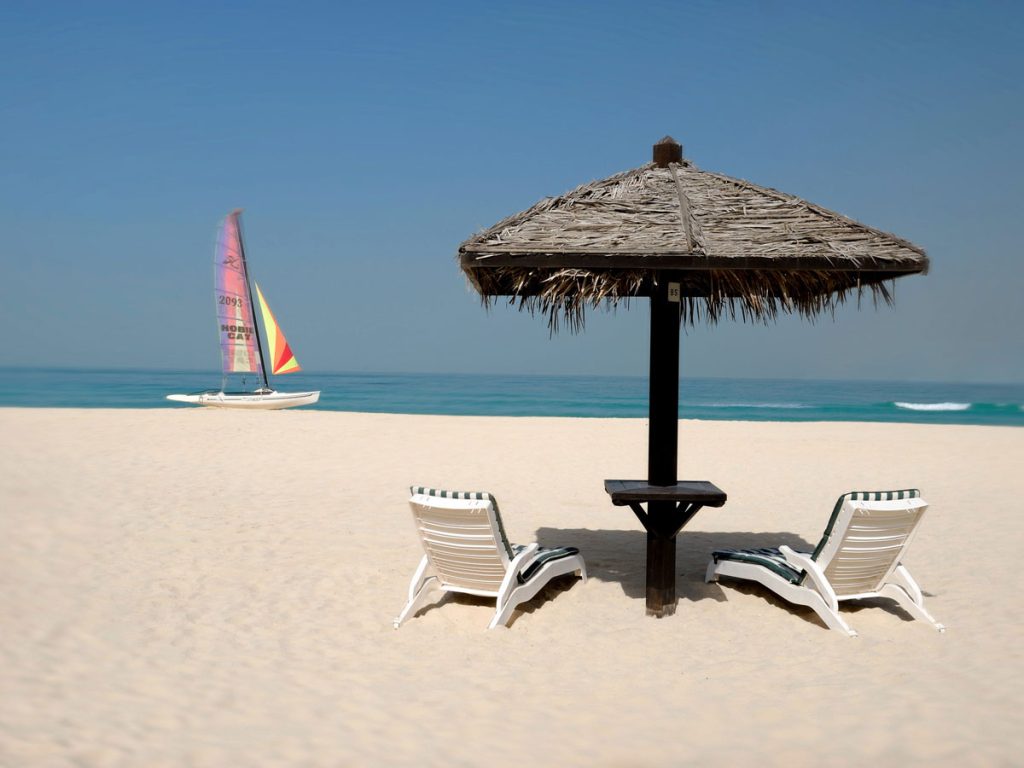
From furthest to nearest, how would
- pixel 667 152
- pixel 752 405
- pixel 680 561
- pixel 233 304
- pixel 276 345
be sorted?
pixel 752 405 → pixel 276 345 → pixel 233 304 → pixel 680 561 → pixel 667 152

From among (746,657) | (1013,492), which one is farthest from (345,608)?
(1013,492)

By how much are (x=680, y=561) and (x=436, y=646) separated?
246 centimetres

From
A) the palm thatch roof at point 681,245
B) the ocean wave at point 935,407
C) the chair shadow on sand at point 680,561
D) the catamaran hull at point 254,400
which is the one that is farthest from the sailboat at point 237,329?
the ocean wave at point 935,407

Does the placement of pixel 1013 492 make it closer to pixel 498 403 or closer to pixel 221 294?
pixel 221 294

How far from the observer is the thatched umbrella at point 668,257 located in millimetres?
4340

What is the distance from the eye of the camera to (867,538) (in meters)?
4.57

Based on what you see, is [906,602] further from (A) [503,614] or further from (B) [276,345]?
(B) [276,345]

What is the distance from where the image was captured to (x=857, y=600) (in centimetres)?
514

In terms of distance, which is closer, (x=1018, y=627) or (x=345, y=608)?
(x=1018, y=627)

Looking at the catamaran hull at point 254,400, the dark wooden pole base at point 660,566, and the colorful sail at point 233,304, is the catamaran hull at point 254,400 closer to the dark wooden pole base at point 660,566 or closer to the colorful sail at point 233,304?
the colorful sail at point 233,304

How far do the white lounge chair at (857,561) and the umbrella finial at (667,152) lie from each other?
2.48m

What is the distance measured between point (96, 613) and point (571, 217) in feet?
11.8

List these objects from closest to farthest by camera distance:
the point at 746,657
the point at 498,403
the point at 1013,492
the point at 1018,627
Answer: the point at 746,657
the point at 1018,627
the point at 1013,492
the point at 498,403

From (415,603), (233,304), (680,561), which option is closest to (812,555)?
(680,561)
